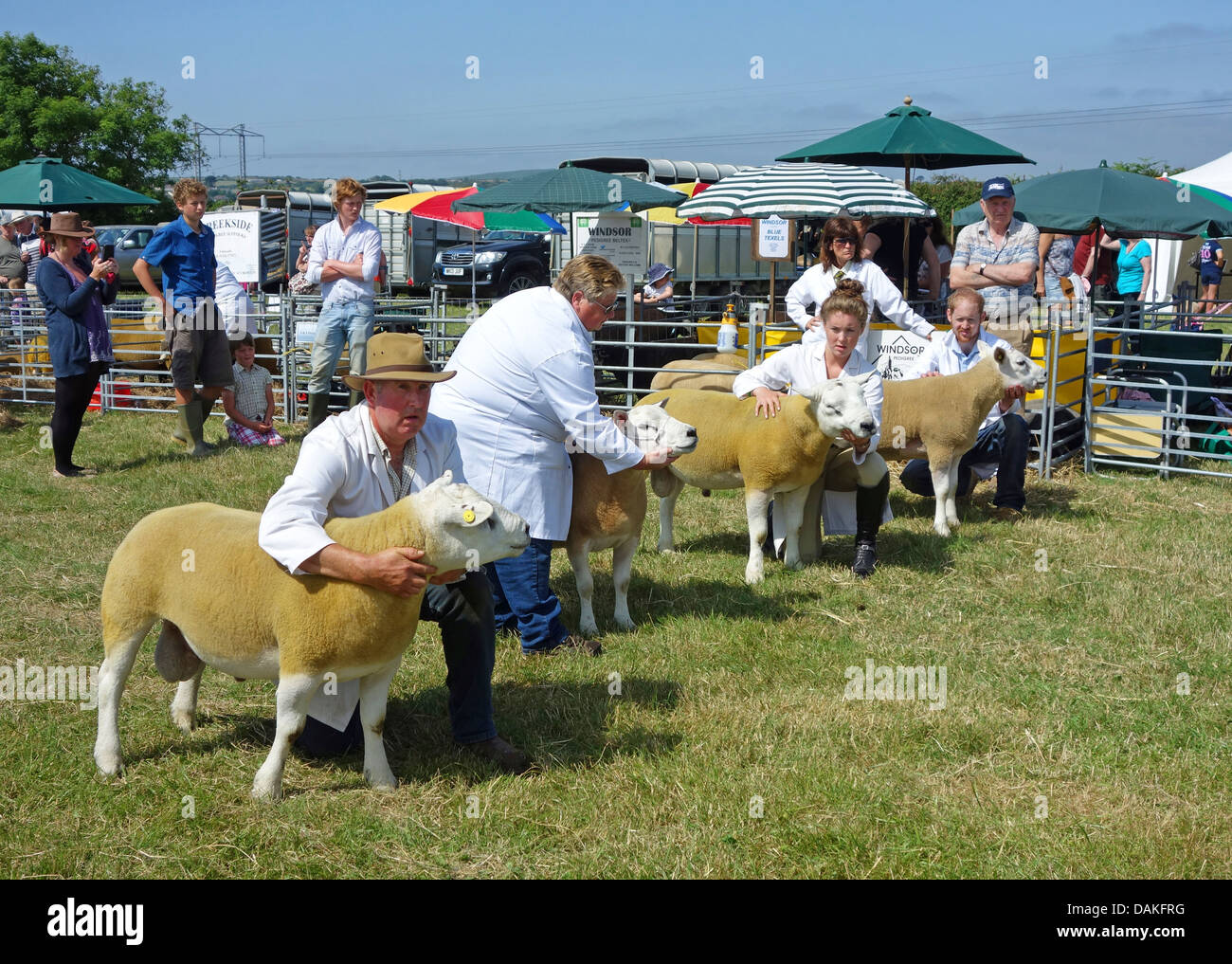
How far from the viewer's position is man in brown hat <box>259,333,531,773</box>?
3.63 metres

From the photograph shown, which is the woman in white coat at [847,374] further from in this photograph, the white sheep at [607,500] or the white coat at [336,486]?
the white coat at [336,486]

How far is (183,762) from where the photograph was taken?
426 centimetres

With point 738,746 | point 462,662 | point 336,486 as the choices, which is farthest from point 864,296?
point 336,486

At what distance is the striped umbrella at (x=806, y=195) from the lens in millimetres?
10695

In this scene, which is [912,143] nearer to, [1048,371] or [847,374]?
[1048,371]

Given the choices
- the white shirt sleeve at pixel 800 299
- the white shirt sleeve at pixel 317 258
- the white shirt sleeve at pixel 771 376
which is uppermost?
the white shirt sleeve at pixel 317 258

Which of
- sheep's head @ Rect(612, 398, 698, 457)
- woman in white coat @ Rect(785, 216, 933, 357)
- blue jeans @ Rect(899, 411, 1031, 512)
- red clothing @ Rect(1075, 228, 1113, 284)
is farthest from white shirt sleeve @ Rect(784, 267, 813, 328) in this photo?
red clothing @ Rect(1075, 228, 1113, 284)

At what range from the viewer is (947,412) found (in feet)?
25.0

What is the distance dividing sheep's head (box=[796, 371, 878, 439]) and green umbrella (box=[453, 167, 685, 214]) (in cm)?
757

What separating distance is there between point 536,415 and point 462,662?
139 centimetres

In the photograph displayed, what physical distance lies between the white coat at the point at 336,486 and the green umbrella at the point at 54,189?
10171 millimetres

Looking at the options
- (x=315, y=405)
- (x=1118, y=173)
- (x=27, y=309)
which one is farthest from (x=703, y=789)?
(x=27, y=309)

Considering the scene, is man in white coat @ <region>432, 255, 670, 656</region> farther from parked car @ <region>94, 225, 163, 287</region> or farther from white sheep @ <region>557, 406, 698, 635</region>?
parked car @ <region>94, 225, 163, 287</region>

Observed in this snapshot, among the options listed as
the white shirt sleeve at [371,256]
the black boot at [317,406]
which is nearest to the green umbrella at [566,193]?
the white shirt sleeve at [371,256]
